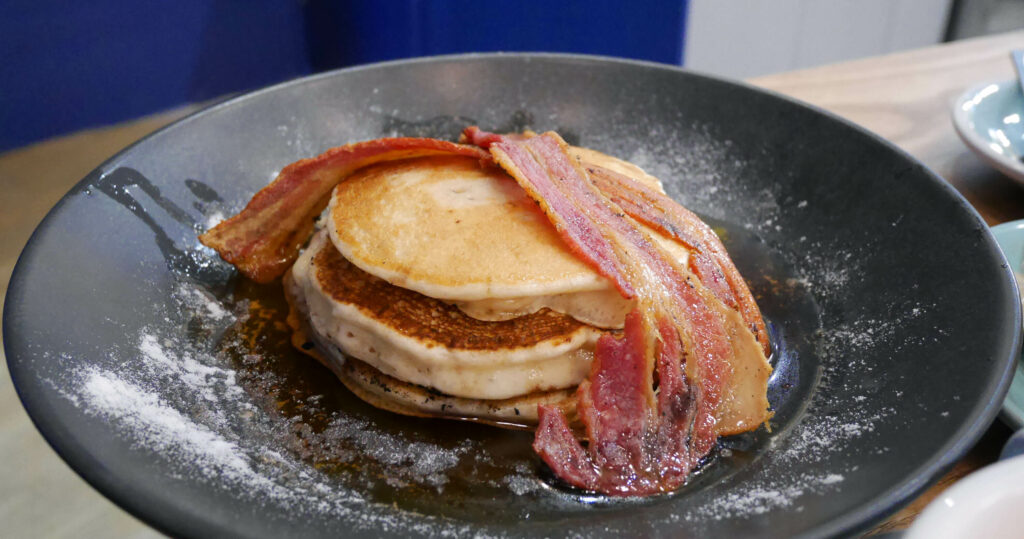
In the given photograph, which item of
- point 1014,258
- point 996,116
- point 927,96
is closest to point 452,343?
point 1014,258

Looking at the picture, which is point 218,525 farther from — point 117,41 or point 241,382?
point 117,41

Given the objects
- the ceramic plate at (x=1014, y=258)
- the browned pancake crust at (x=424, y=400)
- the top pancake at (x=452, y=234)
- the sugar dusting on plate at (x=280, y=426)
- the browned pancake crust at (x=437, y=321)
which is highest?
the top pancake at (x=452, y=234)

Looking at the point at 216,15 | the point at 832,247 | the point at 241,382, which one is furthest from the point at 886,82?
the point at 216,15

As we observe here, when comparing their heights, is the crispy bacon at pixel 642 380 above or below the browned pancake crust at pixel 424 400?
above

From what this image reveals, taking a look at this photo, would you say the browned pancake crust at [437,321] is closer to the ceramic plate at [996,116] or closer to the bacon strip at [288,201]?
the bacon strip at [288,201]

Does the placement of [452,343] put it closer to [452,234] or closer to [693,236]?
[452,234]

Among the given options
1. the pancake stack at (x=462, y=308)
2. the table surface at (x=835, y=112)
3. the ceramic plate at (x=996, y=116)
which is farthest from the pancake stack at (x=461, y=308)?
the ceramic plate at (x=996, y=116)

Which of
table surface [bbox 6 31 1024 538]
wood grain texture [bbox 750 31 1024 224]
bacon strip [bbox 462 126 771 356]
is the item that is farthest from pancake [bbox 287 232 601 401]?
wood grain texture [bbox 750 31 1024 224]
